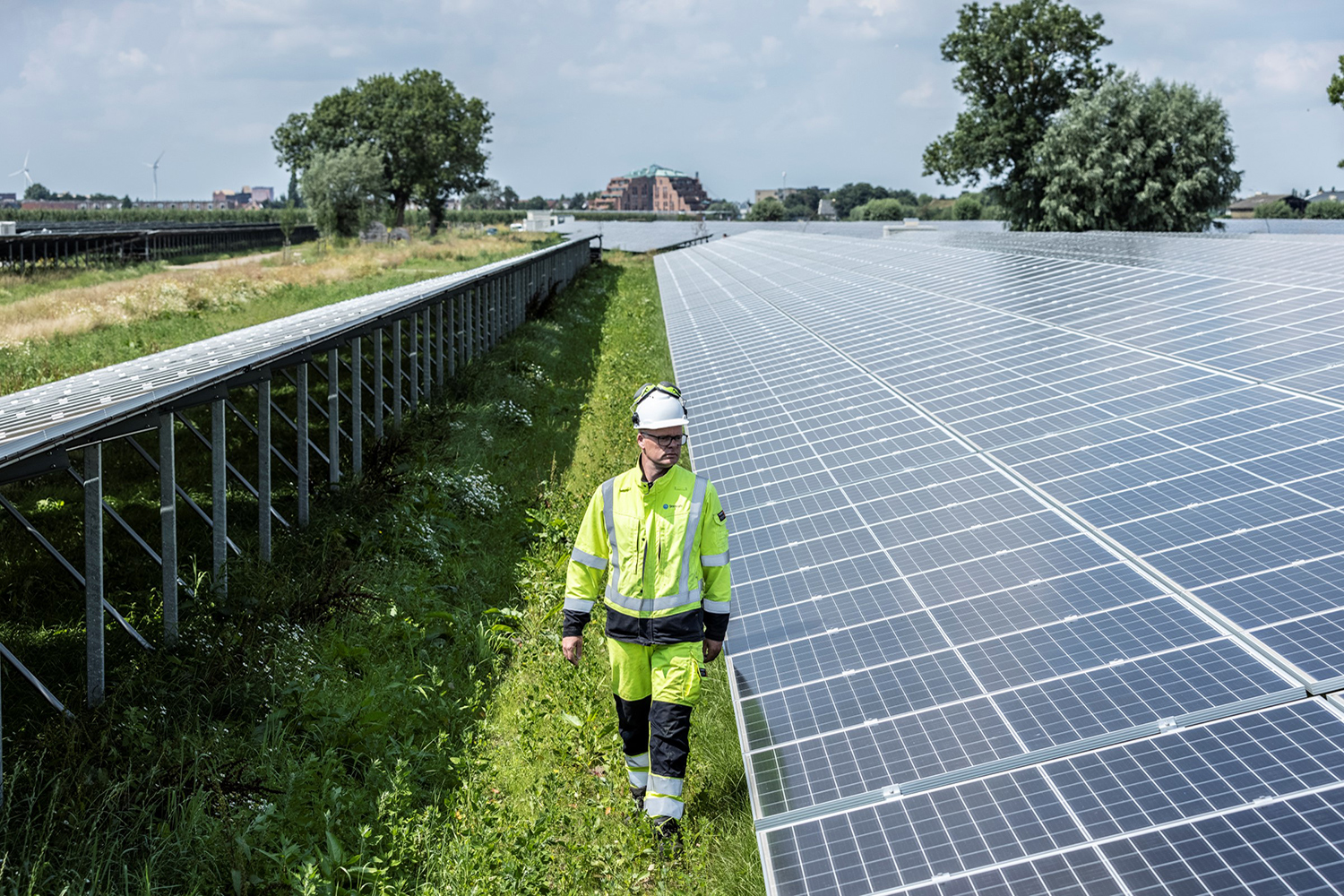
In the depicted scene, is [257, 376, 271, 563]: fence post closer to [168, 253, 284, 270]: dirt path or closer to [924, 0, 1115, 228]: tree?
[168, 253, 284, 270]: dirt path

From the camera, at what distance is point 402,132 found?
85.9 meters

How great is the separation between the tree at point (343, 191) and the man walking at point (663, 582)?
2919 inches

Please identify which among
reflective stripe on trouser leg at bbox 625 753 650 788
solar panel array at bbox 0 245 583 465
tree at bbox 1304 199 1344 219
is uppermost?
tree at bbox 1304 199 1344 219

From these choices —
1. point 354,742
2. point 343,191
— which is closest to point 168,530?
point 354,742

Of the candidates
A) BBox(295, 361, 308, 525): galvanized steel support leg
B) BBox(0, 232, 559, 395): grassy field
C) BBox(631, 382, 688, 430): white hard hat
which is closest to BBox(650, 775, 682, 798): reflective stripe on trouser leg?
BBox(631, 382, 688, 430): white hard hat

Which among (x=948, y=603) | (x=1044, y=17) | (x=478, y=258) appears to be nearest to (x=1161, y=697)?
(x=948, y=603)

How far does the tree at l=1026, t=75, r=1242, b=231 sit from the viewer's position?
4978 centimetres

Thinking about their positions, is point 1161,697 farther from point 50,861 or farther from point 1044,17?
point 1044,17

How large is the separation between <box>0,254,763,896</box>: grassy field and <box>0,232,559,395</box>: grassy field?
37.1 feet

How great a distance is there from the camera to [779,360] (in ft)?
47.8

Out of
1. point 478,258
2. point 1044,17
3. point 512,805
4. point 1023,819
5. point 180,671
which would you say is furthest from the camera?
point 1044,17

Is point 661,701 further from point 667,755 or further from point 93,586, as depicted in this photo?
point 93,586

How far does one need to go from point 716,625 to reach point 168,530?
458 cm

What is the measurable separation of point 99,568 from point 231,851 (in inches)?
86.4
